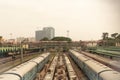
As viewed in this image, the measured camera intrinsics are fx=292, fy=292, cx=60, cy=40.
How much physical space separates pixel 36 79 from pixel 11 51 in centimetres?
4815

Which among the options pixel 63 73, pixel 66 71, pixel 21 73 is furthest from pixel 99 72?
pixel 66 71

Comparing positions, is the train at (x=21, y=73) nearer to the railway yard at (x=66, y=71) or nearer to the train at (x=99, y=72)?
the railway yard at (x=66, y=71)

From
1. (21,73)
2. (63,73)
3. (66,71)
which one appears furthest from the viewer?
(66,71)

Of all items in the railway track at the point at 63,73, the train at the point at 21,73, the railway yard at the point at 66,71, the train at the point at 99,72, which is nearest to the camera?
the train at the point at 99,72

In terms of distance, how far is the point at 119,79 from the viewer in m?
13.2

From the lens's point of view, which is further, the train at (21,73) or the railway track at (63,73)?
the railway track at (63,73)

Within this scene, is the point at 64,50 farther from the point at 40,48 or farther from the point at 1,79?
the point at 1,79

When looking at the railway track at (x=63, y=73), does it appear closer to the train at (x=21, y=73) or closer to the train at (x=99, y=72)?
the train at (x=99, y=72)

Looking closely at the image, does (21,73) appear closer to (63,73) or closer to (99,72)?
(99,72)

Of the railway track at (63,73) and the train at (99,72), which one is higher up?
the train at (99,72)

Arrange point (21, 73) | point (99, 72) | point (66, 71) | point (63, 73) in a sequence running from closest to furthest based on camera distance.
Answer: point (99, 72) < point (21, 73) < point (63, 73) < point (66, 71)

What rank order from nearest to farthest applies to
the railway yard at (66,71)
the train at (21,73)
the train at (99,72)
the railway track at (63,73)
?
the train at (99,72) → the train at (21,73) → the railway yard at (66,71) → the railway track at (63,73)

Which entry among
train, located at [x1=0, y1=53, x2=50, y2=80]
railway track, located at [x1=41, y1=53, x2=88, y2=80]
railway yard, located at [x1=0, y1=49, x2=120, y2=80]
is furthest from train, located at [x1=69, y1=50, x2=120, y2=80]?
train, located at [x1=0, y1=53, x2=50, y2=80]

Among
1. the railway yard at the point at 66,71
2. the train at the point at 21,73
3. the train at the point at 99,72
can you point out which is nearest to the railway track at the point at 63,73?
the railway yard at the point at 66,71
